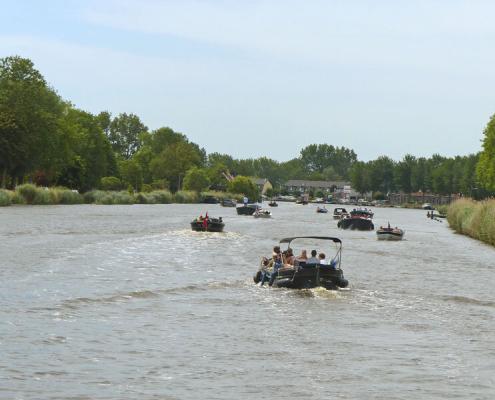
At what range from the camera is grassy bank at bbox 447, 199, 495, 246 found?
234 ft

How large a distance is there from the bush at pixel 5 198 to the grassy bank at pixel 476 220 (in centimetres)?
5099

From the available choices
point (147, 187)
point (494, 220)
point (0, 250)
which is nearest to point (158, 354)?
point (0, 250)

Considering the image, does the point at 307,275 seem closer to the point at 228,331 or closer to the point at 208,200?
the point at 228,331

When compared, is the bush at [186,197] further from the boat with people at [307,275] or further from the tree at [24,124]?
the boat with people at [307,275]

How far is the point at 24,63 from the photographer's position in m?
124

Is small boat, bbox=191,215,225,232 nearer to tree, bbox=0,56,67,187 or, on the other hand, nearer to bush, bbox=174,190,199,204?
tree, bbox=0,56,67,187

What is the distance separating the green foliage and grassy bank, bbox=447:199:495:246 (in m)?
80.8

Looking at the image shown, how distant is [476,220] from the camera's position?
7938cm

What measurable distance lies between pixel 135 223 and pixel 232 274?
1741 inches

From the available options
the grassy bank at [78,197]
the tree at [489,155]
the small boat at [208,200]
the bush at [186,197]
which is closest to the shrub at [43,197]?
the grassy bank at [78,197]

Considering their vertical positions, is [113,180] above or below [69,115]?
below

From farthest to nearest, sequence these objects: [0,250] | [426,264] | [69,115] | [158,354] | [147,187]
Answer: [147,187]
[69,115]
[426,264]
[0,250]
[158,354]

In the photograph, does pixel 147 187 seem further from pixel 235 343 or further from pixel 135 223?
pixel 235 343

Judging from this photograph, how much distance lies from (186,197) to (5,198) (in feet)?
276
